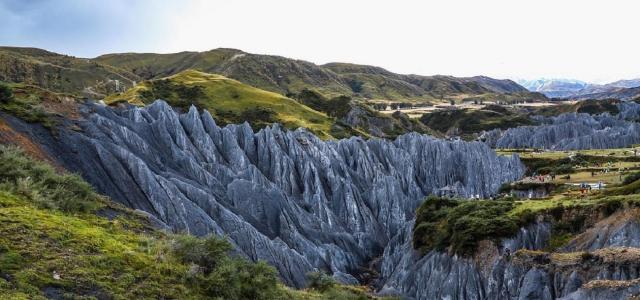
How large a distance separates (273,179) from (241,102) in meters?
61.0

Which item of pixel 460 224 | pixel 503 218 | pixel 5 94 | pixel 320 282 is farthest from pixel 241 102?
pixel 320 282

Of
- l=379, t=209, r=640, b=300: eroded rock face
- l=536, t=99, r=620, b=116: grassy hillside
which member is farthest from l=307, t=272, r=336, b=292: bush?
l=536, t=99, r=620, b=116: grassy hillside

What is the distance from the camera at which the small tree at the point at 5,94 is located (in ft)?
119

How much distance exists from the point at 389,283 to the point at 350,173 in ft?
94.4

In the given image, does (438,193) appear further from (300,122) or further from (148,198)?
(148,198)

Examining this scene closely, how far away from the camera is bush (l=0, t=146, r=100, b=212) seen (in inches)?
760

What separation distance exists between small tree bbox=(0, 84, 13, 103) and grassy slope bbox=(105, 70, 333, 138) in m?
61.6

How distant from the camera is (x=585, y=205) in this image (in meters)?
36.1

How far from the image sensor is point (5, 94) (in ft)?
120

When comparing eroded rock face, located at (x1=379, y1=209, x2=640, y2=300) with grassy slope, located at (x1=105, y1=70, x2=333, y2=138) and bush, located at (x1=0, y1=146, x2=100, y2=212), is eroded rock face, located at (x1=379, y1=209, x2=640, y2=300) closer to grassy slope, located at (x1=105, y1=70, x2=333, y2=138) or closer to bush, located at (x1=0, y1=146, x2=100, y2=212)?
bush, located at (x1=0, y1=146, x2=100, y2=212)

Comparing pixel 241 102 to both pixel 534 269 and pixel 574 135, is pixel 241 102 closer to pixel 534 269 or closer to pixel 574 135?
pixel 574 135

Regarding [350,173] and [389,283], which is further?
[350,173]

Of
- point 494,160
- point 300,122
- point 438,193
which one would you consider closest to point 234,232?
point 438,193

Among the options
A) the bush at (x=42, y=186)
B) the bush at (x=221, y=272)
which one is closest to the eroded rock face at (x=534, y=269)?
the bush at (x=221, y=272)
